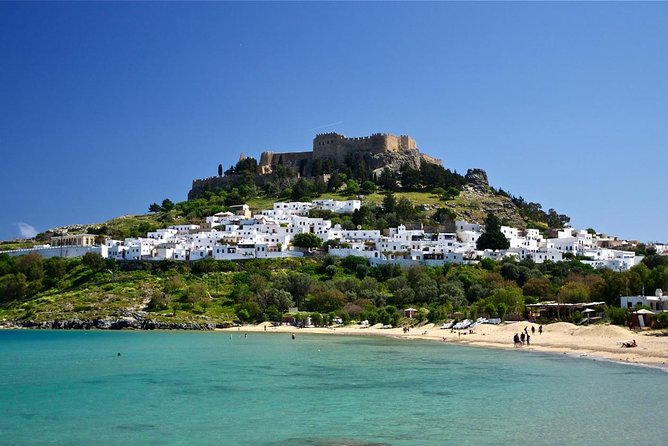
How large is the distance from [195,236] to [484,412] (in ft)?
211

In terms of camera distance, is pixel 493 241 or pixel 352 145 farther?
pixel 352 145

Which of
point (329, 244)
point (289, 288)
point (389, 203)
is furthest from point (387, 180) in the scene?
point (289, 288)

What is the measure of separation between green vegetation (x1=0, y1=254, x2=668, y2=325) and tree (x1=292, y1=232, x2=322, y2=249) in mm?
3149

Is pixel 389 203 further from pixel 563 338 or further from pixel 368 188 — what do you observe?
pixel 563 338

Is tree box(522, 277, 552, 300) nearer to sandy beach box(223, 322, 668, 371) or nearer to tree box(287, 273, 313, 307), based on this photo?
sandy beach box(223, 322, 668, 371)

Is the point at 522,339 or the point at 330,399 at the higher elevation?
the point at 522,339

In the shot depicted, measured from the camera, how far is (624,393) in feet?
71.9

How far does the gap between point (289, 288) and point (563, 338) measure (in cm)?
3006

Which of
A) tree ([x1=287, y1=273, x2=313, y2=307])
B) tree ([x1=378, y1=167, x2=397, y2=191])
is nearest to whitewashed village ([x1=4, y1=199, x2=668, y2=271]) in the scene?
tree ([x1=287, y1=273, x2=313, y2=307])

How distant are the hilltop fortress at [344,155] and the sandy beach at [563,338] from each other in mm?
60600

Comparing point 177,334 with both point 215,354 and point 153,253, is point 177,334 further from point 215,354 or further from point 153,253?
point 153,253

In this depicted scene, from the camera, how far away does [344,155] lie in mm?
113688

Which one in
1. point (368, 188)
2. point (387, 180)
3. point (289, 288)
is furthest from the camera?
point (387, 180)

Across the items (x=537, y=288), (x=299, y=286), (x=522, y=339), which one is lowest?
(x=522, y=339)
